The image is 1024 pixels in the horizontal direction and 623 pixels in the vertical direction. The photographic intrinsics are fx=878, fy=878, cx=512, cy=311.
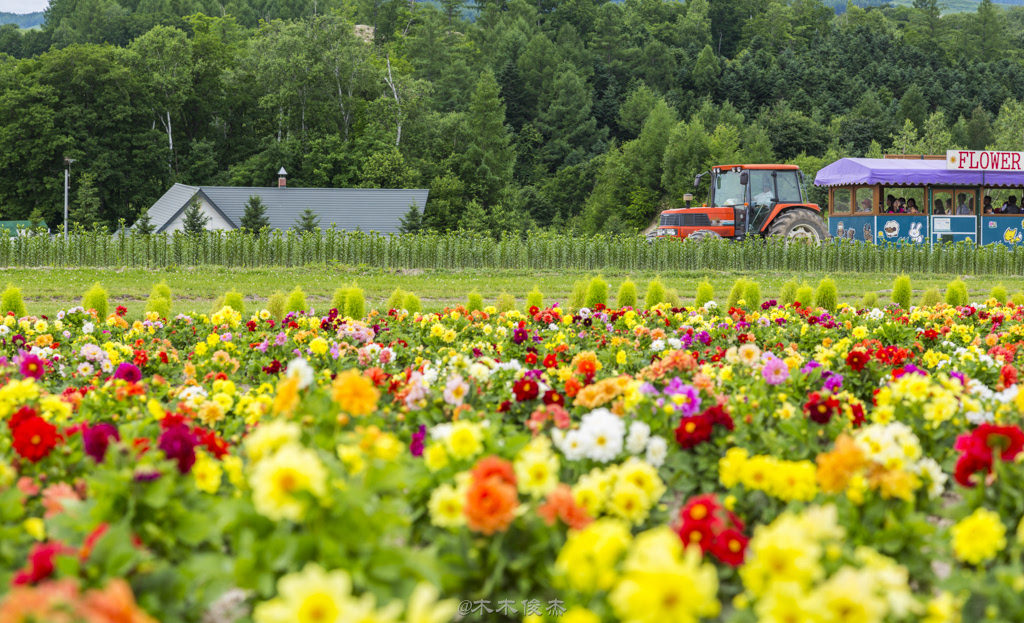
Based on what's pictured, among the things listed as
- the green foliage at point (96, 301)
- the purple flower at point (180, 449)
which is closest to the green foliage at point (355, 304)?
the green foliage at point (96, 301)

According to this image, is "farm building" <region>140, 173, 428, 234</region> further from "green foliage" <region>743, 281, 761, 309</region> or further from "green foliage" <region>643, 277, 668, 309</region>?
"green foliage" <region>743, 281, 761, 309</region>

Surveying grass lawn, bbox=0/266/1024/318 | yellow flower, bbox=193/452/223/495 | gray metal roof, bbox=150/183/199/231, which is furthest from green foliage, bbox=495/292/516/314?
gray metal roof, bbox=150/183/199/231

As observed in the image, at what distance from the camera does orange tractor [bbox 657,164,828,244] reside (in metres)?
21.1

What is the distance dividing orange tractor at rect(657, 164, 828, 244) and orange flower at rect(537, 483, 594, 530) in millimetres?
19352

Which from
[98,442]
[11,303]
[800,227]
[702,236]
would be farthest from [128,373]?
[800,227]

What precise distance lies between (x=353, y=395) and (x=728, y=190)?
2058 centimetres

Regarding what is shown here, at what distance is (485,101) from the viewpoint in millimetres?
57031

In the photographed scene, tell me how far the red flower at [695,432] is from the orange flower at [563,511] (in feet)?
3.66

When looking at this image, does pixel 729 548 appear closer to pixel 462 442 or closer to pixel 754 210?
pixel 462 442

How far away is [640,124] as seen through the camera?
221 ft

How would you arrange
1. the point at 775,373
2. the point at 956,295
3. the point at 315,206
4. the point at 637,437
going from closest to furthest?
the point at 637,437 → the point at 775,373 → the point at 956,295 → the point at 315,206

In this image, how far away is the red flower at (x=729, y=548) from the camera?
223 centimetres

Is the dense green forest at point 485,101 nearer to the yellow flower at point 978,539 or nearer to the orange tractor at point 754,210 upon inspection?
the orange tractor at point 754,210

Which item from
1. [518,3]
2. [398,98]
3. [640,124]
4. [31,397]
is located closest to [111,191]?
[398,98]
